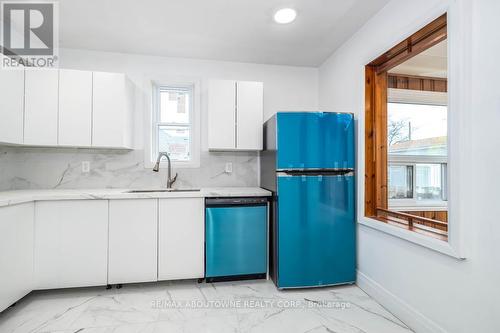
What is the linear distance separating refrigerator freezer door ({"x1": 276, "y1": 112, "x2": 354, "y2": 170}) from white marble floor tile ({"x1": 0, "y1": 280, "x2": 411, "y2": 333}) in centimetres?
115

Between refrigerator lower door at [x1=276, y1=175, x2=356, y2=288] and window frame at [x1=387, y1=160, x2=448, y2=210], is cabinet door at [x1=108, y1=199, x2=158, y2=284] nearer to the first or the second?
refrigerator lower door at [x1=276, y1=175, x2=356, y2=288]

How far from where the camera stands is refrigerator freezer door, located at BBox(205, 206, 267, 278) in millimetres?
2373

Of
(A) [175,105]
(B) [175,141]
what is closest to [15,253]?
(B) [175,141]

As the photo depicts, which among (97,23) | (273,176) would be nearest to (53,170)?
(97,23)

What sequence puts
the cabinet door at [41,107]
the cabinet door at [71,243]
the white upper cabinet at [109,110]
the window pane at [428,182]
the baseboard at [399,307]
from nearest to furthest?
the baseboard at [399,307] < the window pane at [428,182] < the cabinet door at [71,243] < the cabinet door at [41,107] < the white upper cabinet at [109,110]

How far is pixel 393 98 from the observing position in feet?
7.29

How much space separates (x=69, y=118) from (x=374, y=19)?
2.96 m

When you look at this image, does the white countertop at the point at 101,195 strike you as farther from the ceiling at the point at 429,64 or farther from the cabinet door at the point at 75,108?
the ceiling at the point at 429,64

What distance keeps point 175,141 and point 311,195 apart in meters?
1.76

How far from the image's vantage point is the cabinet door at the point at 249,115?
2760mm

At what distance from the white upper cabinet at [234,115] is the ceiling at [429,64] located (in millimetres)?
1348

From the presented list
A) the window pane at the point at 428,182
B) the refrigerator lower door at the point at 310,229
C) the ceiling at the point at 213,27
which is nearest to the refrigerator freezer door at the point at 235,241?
the refrigerator lower door at the point at 310,229

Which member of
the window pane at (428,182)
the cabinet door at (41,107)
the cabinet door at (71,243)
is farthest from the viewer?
the cabinet door at (41,107)

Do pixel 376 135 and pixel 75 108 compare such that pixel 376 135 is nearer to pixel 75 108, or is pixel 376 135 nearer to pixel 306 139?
pixel 306 139
